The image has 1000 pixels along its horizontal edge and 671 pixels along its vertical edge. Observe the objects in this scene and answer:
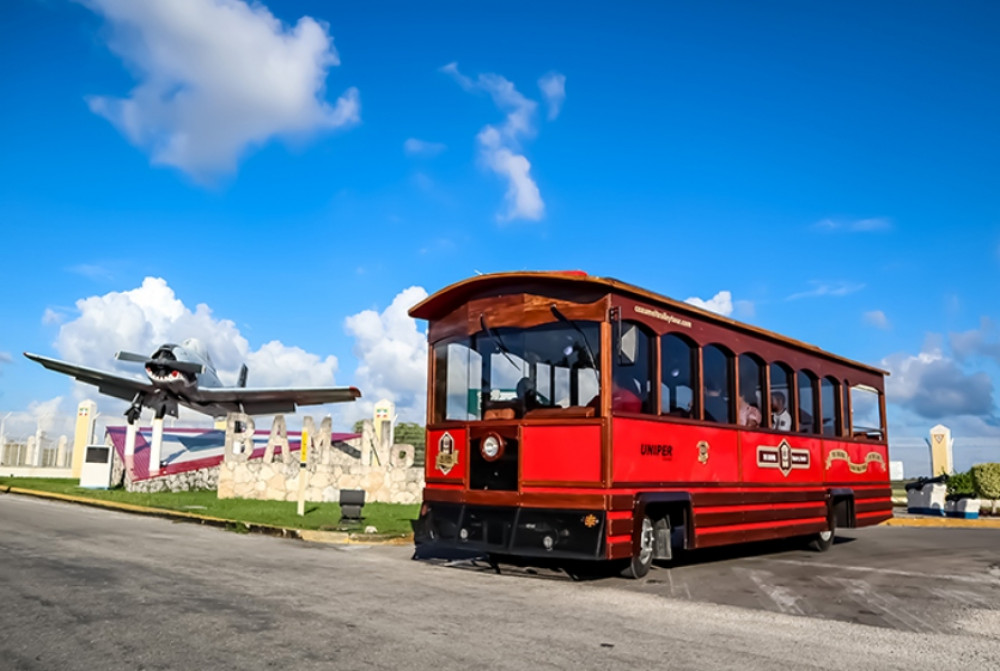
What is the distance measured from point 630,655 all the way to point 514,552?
3.38 metres

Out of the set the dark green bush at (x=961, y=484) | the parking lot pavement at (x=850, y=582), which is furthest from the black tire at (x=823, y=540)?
the dark green bush at (x=961, y=484)

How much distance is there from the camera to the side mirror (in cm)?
838

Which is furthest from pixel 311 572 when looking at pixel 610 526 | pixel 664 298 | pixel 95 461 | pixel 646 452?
pixel 95 461

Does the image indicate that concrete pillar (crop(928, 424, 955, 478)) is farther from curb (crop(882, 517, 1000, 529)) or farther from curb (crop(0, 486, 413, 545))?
curb (crop(0, 486, 413, 545))

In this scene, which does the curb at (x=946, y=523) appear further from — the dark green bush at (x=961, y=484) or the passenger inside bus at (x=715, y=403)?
the passenger inside bus at (x=715, y=403)

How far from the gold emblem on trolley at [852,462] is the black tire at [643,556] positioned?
5.09 metres

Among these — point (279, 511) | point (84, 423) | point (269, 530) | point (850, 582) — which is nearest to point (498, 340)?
point (850, 582)

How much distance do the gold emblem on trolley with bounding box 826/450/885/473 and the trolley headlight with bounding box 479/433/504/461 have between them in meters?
6.49

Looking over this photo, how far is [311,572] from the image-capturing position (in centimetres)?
847

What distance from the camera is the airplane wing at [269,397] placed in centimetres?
3328

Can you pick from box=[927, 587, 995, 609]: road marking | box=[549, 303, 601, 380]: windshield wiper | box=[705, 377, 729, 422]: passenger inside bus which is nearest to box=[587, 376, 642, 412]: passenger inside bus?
box=[549, 303, 601, 380]: windshield wiper

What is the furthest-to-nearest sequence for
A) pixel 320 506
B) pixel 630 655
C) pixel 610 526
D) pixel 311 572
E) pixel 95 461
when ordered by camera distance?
pixel 95 461
pixel 320 506
pixel 311 572
pixel 610 526
pixel 630 655

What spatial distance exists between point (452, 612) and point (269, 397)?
29591 millimetres

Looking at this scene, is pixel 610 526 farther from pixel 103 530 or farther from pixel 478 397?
pixel 103 530
